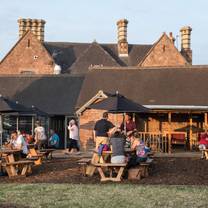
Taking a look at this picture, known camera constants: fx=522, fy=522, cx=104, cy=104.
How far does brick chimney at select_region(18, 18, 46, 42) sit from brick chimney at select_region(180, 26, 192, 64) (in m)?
14.3

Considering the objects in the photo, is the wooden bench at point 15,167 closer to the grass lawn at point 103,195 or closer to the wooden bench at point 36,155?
the grass lawn at point 103,195

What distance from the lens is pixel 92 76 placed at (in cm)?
3216

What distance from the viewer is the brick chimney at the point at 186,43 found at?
174ft

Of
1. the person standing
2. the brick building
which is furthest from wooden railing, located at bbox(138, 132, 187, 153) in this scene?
the person standing

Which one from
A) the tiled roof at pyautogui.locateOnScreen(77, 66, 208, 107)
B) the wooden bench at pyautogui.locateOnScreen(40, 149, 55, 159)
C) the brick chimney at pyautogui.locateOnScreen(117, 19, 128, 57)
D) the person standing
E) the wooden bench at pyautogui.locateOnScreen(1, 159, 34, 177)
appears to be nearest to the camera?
the wooden bench at pyautogui.locateOnScreen(1, 159, 34, 177)

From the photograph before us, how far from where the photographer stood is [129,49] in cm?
5216

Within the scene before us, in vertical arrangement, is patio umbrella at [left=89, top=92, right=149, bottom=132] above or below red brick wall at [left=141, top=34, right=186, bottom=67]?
below

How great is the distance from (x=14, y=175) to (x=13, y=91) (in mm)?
21264

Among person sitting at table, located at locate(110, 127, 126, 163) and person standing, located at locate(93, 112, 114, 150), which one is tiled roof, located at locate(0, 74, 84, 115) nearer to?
person standing, located at locate(93, 112, 114, 150)

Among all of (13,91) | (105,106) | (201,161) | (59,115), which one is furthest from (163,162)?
(13,91)

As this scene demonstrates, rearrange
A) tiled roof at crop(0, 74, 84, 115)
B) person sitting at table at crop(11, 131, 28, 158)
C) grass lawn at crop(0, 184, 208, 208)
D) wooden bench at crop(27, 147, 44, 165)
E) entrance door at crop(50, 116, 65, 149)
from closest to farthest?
grass lawn at crop(0, 184, 208, 208), person sitting at table at crop(11, 131, 28, 158), wooden bench at crop(27, 147, 44, 165), tiled roof at crop(0, 74, 84, 115), entrance door at crop(50, 116, 65, 149)

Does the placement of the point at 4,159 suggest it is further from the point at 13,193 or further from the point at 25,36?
the point at 25,36

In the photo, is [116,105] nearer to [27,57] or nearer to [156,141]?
[156,141]

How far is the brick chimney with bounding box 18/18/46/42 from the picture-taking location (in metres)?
53.0
